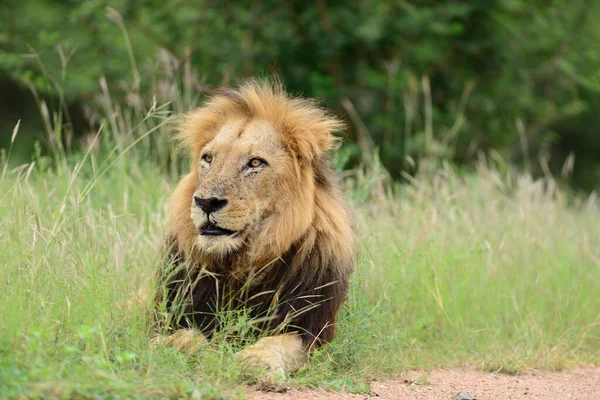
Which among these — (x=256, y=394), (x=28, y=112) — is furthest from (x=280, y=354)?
A: (x=28, y=112)

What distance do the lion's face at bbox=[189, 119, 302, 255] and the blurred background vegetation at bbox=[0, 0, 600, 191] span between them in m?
5.52

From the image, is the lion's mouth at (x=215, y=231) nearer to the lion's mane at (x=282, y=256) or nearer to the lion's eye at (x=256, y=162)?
the lion's mane at (x=282, y=256)

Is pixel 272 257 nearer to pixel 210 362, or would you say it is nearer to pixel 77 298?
pixel 210 362

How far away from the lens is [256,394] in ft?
12.4

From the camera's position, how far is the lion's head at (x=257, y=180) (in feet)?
13.6

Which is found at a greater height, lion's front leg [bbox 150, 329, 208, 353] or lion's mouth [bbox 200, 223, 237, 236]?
lion's mouth [bbox 200, 223, 237, 236]

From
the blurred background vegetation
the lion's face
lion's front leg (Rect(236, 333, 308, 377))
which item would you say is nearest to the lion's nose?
the lion's face

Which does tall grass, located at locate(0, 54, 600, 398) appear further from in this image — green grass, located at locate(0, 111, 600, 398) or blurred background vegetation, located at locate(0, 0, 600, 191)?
blurred background vegetation, located at locate(0, 0, 600, 191)

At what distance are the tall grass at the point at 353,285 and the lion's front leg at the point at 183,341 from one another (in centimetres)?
5

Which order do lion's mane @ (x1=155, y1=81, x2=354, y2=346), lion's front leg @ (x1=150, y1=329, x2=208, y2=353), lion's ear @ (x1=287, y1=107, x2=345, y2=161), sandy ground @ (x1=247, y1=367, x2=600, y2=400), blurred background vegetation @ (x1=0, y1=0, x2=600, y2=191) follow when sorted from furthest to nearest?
blurred background vegetation @ (x1=0, y1=0, x2=600, y2=191) → lion's ear @ (x1=287, y1=107, x2=345, y2=161) → lion's mane @ (x1=155, y1=81, x2=354, y2=346) → sandy ground @ (x1=247, y1=367, x2=600, y2=400) → lion's front leg @ (x1=150, y1=329, x2=208, y2=353)

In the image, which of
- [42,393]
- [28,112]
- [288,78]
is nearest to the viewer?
[42,393]

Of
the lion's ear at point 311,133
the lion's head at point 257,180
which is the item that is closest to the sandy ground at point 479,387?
the lion's head at point 257,180

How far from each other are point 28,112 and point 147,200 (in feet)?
37.6

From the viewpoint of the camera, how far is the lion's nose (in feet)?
13.4
